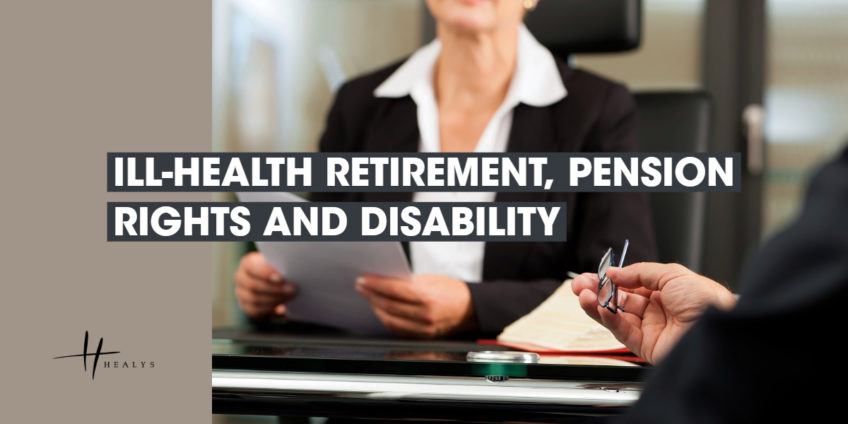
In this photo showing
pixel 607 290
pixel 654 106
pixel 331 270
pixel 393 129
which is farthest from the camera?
pixel 654 106

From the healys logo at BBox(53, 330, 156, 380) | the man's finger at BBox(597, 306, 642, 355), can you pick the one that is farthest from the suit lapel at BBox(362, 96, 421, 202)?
the man's finger at BBox(597, 306, 642, 355)

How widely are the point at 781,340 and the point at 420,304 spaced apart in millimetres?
696

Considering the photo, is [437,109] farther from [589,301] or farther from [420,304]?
[589,301]

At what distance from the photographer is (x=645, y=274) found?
1.99 feet

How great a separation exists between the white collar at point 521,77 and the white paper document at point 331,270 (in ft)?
1.60

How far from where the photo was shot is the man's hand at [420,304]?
0.91m

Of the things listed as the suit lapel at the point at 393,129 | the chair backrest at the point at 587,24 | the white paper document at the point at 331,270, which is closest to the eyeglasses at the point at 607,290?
the white paper document at the point at 331,270

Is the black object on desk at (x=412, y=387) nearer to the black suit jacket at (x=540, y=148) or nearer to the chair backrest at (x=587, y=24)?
the black suit jacket at (x=540, y=148)

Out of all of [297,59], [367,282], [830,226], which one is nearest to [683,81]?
[297,59]

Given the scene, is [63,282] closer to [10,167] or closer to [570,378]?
[10,167]

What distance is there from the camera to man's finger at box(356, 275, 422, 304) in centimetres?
90

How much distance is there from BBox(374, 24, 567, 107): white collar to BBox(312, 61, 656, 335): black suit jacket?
0.01 metres

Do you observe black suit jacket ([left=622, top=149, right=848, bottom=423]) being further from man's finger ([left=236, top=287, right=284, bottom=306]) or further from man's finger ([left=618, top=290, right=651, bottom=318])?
man's finger ([left=236, top=287, right=284, bottom=306])

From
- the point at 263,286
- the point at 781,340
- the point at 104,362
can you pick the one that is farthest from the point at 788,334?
the point at 263,286
